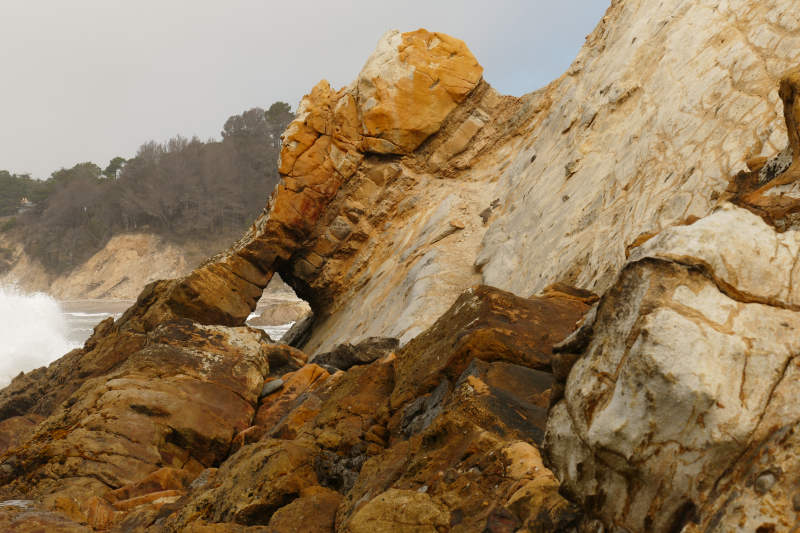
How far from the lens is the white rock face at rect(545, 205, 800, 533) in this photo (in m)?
1.71

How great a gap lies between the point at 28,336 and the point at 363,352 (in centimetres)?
2580

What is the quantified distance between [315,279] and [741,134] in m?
10.4

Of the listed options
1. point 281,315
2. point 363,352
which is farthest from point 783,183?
point 281,315

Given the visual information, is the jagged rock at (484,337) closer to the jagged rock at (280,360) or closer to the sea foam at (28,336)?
the jagged rock at (280,360)

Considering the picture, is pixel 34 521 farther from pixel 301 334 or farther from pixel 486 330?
pixel 301 334

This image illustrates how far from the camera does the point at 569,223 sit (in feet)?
29.2

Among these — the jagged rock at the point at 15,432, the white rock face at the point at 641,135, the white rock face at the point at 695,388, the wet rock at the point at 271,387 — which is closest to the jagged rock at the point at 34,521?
the jagged rock at the point at 15,432

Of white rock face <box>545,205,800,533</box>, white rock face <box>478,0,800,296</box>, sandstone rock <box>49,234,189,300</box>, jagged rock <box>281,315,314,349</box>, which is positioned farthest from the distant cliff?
white rock face <box>545,205,800,533</box>

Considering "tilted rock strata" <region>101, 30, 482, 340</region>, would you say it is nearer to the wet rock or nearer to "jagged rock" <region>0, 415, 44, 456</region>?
the wet rock

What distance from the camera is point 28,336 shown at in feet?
90.7

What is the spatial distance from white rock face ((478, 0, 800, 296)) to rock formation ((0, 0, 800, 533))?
1.9 inches

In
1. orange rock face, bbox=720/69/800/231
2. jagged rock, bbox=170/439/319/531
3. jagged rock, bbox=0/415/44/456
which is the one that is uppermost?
orange rock face, bbox=720/69/800/231

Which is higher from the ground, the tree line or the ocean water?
the tree line

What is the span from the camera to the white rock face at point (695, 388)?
1713 millimetres
